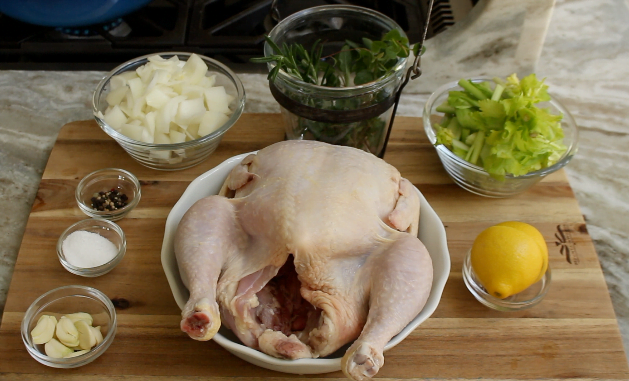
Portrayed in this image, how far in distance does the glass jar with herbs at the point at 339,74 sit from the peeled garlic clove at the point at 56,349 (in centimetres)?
74

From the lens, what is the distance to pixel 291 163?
3.85 ft

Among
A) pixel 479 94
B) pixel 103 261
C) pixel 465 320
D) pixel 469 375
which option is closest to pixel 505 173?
pixel 479 94

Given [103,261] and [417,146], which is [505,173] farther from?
[103,261]

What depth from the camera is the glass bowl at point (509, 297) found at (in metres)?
1.26

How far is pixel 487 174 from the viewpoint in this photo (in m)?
1.41

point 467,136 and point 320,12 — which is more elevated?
point 320,12

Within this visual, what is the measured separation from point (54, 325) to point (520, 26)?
159cm

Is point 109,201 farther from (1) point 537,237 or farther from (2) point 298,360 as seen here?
(1) point 537,237

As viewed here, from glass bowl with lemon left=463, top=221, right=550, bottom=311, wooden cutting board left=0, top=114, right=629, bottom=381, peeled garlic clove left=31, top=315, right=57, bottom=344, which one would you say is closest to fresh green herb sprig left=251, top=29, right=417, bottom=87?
wooden cutting board left=0, top=114, right=629, bottom=381

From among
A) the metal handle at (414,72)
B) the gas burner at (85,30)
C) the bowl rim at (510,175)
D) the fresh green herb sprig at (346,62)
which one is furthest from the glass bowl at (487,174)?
the gas burner at (85,30)

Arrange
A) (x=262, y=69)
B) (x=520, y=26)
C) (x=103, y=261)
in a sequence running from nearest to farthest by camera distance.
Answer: (x=103, y=261), (x=520, y=26), (x=262, y=69)

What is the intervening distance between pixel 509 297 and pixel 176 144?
0.90 m

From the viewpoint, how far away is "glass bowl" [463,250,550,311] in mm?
1263

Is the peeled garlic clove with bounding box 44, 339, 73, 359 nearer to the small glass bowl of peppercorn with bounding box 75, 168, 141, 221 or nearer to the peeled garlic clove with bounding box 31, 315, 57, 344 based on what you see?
the peeled garlic clove with bounding box 31, 315, 57, 344
